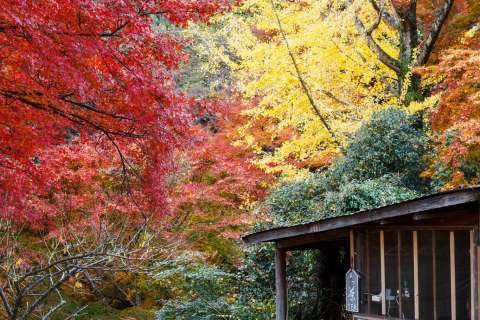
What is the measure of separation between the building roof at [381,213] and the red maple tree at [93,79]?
195 cm

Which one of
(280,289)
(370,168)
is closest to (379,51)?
(370,168)

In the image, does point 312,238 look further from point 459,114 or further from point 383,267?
point 459,114

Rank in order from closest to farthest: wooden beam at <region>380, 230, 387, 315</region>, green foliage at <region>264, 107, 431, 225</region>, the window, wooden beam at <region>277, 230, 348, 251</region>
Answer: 1. the window
2. wooden beam at <region>380, 230, 387, 315</region>
3. wooden beam at <region>277, 230, 348, 251</region>
4. green foliage at <region>264, 107, 431, 225</region>

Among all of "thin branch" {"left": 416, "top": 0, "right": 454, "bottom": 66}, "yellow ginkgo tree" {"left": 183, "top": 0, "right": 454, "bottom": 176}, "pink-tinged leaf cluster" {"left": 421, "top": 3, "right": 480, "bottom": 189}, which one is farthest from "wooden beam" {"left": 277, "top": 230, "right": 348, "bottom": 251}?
"thin branch" {"left": 416, "top": 0, "right": 454, "bottom": 66}

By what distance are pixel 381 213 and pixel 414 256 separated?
693 mm

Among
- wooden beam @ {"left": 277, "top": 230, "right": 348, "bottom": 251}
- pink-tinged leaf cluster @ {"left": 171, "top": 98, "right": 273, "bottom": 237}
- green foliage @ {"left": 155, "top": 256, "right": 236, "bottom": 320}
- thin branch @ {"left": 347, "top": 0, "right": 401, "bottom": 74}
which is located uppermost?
thin branch @ {"left": 347, "top": 0, "right": 401, "bottom": 74}

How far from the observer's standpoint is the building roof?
562cm

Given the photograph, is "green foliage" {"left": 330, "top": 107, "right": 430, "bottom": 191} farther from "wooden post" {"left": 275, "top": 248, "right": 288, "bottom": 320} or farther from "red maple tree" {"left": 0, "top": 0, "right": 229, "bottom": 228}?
"red maple tree" {"left": 0, "top": 0, "right": 229, "bottom": 228}

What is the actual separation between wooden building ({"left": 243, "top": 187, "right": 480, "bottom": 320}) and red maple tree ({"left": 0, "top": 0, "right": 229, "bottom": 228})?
2.59 m

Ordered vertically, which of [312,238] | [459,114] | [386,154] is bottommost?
[312,238]

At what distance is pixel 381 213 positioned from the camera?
22.4ft

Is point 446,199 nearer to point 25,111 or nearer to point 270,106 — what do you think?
point 25,111

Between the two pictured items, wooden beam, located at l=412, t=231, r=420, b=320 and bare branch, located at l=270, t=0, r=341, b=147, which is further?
bare branch, located at l=270, t=0, r=341, b=147

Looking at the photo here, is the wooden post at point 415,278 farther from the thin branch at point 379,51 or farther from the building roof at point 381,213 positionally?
the thin branch at point 379,51
